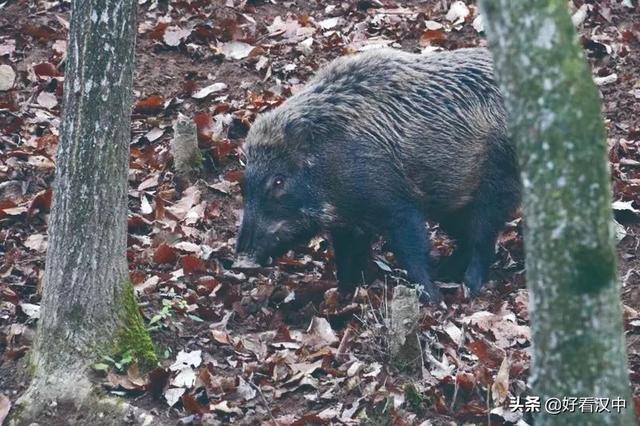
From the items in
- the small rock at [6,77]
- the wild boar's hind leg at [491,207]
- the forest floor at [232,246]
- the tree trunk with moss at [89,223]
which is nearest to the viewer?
the tree trunk with moss at [89,223]

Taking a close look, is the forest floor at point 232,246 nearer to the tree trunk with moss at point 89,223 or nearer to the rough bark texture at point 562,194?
the tree trunk with moss at point 89,223

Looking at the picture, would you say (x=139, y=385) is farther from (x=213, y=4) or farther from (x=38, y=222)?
(x=213, y=4)

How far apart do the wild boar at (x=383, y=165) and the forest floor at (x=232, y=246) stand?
0.30 metres

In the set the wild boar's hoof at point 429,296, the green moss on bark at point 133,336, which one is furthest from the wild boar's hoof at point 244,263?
the green moss on bark at point 133,336

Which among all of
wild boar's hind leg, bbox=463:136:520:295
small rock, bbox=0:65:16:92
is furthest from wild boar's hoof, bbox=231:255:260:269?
small rock, bbox=0:65:16:92

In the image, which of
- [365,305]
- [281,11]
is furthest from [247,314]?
[281,11]

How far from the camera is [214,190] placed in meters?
8.38

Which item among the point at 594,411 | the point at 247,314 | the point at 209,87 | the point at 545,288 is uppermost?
the point at 545,288

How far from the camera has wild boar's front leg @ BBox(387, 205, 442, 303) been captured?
7461 millimetres

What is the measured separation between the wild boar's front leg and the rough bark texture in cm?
376

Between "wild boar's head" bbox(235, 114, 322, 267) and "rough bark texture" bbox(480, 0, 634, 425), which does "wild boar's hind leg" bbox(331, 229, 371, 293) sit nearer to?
"wild boar's head" bbox(235, 114, 322, 267)

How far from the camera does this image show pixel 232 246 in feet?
25.7

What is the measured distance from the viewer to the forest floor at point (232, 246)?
608 centimetres

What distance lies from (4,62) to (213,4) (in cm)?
213
